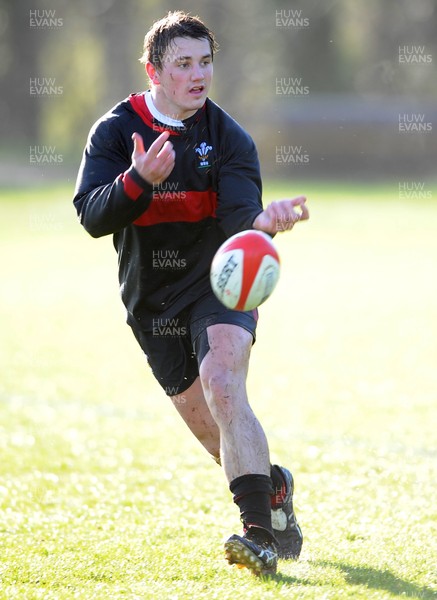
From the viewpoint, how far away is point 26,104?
Answer: 51938 millimetres

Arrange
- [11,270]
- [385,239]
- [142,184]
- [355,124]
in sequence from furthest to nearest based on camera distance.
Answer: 1. [355,124]
2. [385,239]
3. [11,270]
4. [142,184]

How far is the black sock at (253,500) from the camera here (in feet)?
13.7

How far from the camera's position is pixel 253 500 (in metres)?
4.18

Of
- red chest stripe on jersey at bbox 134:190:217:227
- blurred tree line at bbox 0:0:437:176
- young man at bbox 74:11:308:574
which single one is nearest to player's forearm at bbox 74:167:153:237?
young man at bbox 74:11:308:574

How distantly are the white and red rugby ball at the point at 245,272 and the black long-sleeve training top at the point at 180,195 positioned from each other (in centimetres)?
44

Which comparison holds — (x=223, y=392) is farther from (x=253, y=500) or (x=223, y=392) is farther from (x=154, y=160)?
(x=154, y=160)

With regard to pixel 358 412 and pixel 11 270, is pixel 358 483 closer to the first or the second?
pixel 358 412

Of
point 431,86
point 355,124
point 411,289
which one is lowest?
point 411,289

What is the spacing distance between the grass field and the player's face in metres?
2.00

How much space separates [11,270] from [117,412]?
9763 mm

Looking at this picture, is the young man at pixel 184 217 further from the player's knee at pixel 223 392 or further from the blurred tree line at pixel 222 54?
the blurred tree line at pixel 222 54

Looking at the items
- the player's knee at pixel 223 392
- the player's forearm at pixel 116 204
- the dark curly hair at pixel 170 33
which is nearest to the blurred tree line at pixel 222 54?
the dark curly hair at pixel 170 33

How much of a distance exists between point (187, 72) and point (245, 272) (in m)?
1.05

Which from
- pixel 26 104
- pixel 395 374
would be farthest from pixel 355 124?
pixel 395 374
